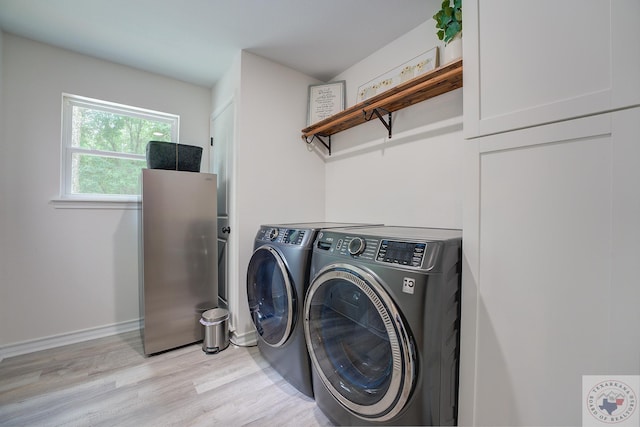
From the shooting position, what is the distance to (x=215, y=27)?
5.62 feet

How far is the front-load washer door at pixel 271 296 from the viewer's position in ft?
4.68

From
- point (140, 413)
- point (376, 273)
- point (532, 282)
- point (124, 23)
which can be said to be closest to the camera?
point (532, 282)

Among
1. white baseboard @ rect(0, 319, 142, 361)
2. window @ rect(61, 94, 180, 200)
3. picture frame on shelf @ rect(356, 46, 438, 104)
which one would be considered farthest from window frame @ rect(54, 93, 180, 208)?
picture frame on shelf @ rect(356, 46, 438, 104)

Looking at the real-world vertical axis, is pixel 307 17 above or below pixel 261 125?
above

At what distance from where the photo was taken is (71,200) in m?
1.98

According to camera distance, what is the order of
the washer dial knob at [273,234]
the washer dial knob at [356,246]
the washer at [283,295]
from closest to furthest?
the washer dial knob at [356,246] → the washer at [283,295] → the washer dial knob at [273,234]

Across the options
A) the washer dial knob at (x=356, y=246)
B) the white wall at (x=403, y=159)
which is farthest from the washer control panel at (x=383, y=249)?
the white wall at (x=403, y=159)

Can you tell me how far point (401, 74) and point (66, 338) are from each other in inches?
130

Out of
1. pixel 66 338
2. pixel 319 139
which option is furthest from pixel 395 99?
pixel 66 338

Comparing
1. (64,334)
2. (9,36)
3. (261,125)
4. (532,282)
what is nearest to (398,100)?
(261,125)

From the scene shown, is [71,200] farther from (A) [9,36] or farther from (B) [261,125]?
(B) [261,125]

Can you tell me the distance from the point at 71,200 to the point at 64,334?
42.9 inches

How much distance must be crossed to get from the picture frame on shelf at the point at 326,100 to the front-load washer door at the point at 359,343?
154cm

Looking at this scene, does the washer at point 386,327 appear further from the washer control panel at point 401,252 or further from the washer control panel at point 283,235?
the washer control panel at point 283,235
